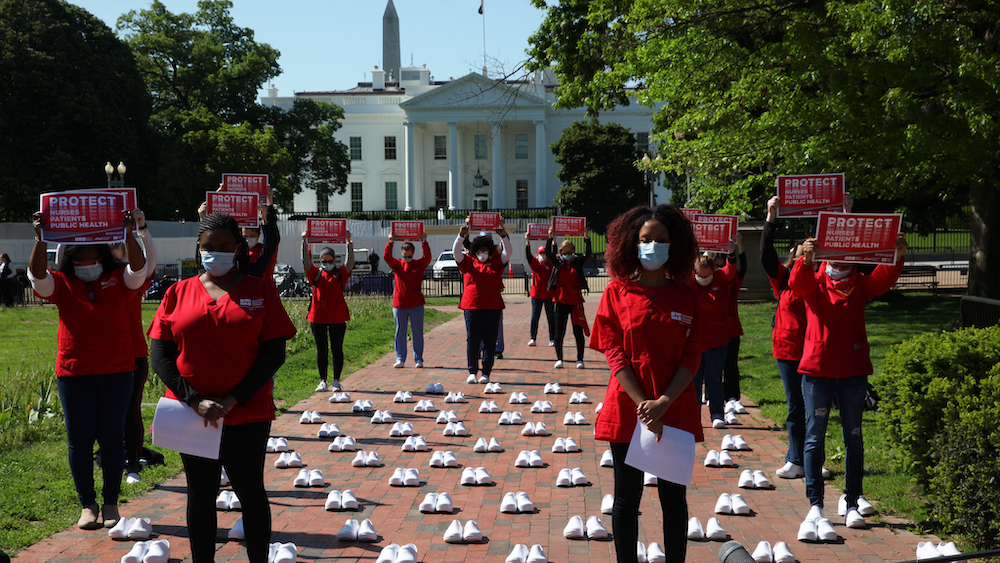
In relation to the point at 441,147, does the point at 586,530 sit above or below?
below

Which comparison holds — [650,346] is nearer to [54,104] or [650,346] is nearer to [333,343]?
[333,343]

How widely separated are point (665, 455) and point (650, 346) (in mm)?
515

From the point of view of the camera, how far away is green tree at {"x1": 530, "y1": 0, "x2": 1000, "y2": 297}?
36.7ft

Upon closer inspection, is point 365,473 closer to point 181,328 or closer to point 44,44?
point 181,328

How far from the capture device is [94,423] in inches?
210

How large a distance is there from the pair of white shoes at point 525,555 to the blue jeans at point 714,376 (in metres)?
3.78

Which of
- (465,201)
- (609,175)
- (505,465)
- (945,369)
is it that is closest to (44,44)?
(609,175)

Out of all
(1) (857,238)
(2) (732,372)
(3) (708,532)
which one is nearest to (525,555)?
(3) (708,532)

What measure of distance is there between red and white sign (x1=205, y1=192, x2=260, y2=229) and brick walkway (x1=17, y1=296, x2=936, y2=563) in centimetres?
215

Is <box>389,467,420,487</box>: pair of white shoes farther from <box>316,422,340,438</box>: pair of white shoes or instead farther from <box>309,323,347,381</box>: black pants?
<box>309,323,347,381</box>: black pants

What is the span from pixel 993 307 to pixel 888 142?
473 centimetres

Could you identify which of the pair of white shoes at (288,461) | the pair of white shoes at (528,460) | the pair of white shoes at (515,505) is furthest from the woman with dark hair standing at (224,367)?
the pair of white shoes at (528,460)

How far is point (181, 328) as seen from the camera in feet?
12.9

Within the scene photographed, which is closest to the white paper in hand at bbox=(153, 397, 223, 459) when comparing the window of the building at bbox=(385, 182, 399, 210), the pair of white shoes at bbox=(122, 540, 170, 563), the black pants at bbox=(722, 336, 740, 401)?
the pair of white shoes at bbox=(122, 540, 170, 563)
